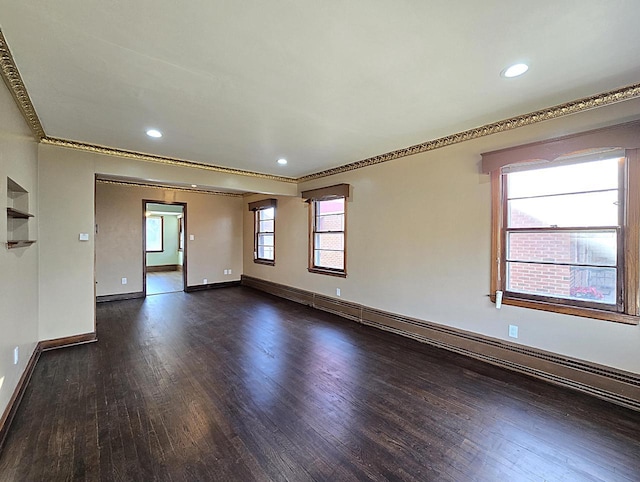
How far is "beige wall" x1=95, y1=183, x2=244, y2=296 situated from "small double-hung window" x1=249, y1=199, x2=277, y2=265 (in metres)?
0.71

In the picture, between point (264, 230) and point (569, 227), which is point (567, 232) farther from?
point (264, 230)

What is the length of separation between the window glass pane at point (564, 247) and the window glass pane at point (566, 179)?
0.41 m

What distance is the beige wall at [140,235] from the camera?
6.10 metres

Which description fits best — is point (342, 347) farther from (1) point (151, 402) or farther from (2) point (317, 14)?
(2) point (317, 14)

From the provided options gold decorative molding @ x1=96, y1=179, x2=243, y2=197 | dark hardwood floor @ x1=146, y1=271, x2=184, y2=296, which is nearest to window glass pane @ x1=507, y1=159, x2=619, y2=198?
gold decorative molding @ x1=96, y1=179, x2=243, y2=197

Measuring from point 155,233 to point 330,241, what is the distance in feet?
28.4

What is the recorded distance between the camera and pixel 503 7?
60.5 inches

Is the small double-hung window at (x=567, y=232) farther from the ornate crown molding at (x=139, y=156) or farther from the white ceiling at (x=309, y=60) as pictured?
the ornate crown molding at (x=139, y=156)

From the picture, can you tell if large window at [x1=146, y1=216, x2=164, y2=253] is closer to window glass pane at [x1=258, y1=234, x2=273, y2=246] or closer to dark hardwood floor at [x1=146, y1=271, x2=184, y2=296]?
dark hardwood floor at [x1=146, y1=271, x2=184, y2=296]

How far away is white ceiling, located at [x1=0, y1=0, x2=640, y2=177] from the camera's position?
1.57 metres

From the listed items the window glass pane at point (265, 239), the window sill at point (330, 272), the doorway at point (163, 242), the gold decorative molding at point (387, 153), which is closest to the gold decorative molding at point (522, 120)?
the gold decorative molding at point (387, 153)

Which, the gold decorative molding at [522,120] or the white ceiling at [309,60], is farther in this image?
the gold decorative molding at [522,120]

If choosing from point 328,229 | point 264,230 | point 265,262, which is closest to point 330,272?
point 328,229

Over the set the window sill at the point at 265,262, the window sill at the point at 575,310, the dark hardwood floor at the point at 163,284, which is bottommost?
the dark hardwood floor at the point at 163,284
